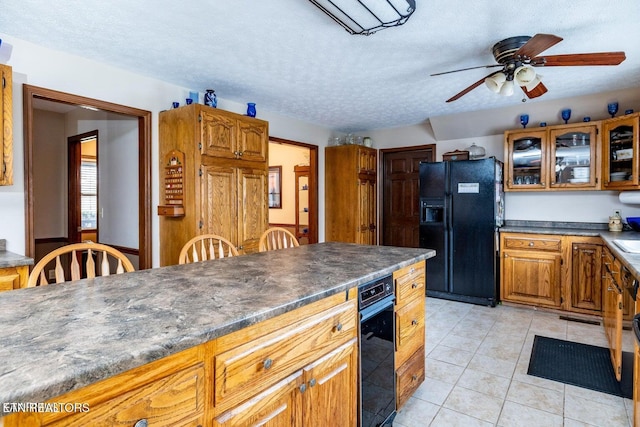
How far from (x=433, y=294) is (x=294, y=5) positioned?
370 centimetres

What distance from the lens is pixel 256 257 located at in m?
2.04

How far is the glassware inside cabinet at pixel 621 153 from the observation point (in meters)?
3.48

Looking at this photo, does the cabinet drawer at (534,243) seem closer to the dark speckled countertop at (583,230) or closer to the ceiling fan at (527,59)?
the dark speckled countertop at (583,230)

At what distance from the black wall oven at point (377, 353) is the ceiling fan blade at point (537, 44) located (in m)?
1.60

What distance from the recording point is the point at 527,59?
2402mm

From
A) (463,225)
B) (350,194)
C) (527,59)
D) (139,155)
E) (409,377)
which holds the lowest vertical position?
(409,377)

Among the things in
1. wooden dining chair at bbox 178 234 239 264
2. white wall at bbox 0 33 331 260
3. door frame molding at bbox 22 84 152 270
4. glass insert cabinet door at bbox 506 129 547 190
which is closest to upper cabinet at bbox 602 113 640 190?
glass insert cabinet door at bbox 506 129 547 190

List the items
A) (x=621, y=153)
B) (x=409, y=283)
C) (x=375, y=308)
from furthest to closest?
1. (x=621, y=153)
2. (x=409, y=283)
3. (x=375, y=308)

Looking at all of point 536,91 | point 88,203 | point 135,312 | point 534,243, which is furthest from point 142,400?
point 88,203

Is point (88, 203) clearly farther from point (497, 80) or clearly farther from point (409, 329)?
point (497, 80)

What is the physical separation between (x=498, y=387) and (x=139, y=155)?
11.7ft

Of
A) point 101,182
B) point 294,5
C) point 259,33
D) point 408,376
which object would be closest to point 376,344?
point 408,376

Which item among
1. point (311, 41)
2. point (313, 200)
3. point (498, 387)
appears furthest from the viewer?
point (313, 200)

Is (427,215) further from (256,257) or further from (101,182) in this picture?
(101,182)
